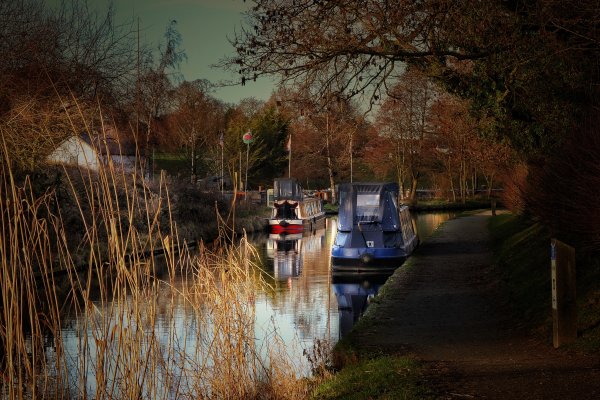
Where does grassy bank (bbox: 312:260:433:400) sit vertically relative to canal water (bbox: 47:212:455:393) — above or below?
above

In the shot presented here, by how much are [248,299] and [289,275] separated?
1710 cm

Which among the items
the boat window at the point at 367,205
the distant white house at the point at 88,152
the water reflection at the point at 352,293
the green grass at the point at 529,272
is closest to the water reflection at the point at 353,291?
the water reflection at the point at 352,293

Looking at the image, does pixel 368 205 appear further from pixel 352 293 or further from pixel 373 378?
pixel 373 378

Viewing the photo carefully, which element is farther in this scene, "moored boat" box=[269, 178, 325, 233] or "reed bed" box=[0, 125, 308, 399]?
"moored boat" box=[269, 178, 325, 233]

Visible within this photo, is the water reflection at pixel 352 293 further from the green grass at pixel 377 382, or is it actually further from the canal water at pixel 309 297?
the green grass at pixel 377 382

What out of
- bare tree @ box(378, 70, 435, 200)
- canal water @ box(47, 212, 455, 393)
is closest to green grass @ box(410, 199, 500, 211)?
bare tree @ box(378, 70, 435, 200)

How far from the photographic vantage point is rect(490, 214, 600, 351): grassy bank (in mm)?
11141

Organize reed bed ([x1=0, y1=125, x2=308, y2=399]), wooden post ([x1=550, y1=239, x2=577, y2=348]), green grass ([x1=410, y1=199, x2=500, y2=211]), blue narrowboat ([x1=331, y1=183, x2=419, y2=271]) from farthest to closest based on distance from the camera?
green grass ([x1=410, y1=199, x2=500, y2=211]), blue narrowboat ([x1=331, y1=183, x2=419, y2=271]), wooden post ([x1=550, y1=239, x2=577, y2=348]), reed bed ([x1=0, y1=125, x2=308, y2=399])

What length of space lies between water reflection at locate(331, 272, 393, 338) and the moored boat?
73.4 ft

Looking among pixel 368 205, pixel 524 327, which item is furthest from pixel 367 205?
pixel 524 327

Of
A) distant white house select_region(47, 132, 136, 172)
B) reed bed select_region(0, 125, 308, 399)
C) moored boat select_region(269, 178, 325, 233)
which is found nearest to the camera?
distant white house select_region(47, 132, 136, 172)

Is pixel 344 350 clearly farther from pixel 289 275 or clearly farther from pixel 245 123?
pixel 245 123

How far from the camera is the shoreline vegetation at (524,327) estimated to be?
29.3 ft

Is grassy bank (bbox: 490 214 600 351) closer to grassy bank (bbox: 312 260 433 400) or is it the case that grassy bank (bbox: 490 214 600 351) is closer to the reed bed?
grassy bank (bbox: 312 260 433 400)
